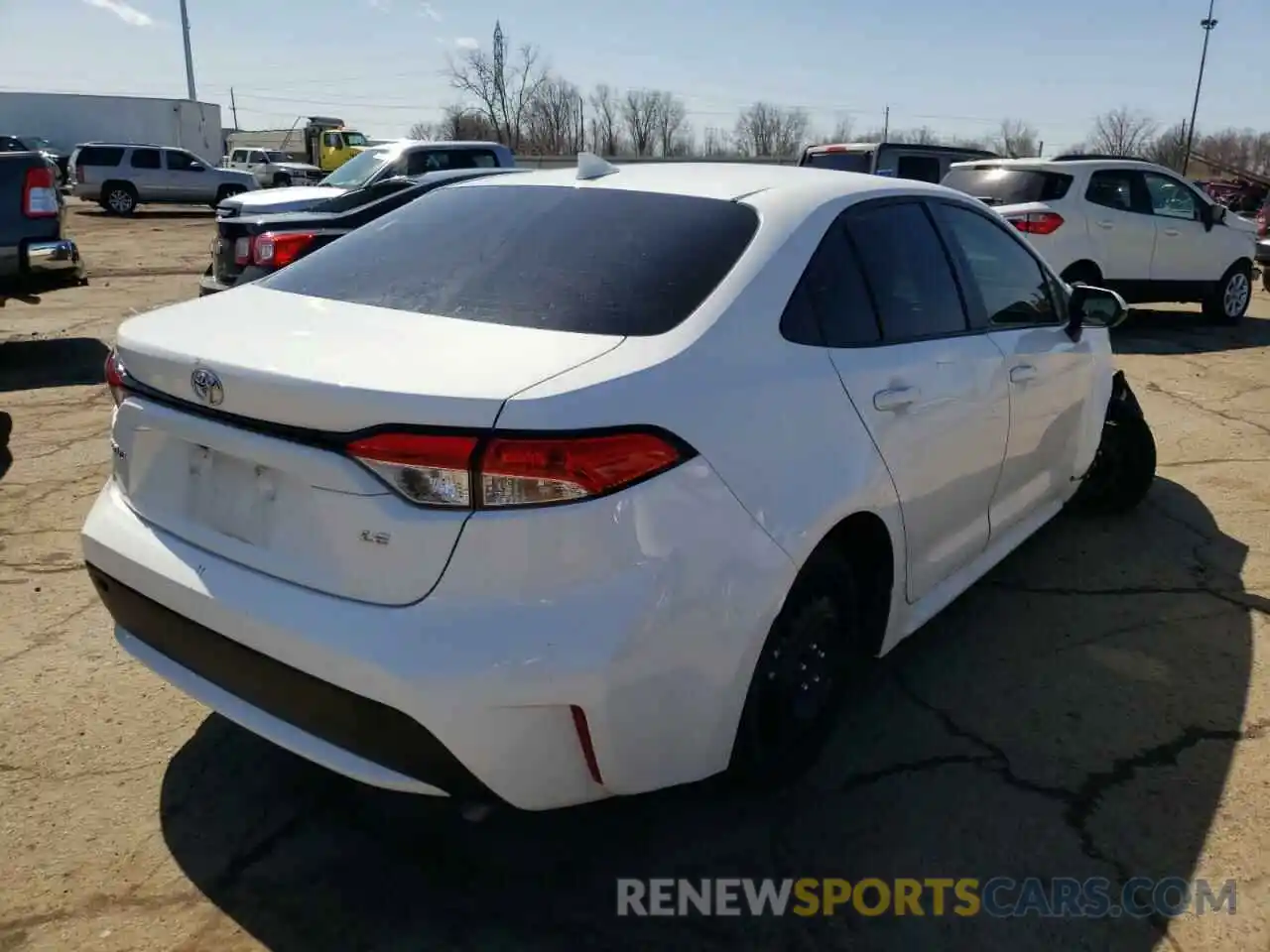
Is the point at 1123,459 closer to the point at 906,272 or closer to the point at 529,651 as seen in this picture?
the point at 906,272

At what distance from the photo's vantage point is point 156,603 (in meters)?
2.29

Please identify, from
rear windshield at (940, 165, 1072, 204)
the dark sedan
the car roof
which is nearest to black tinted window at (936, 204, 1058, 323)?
the car roof

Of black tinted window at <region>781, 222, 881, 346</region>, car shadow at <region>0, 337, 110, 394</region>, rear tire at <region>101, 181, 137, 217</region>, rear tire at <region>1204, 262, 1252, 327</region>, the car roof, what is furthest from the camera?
rear tire at <region>101, 181, 137, 217</region>

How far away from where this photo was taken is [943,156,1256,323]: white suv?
32.7ft

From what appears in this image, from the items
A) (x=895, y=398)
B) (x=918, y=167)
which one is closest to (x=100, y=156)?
(x=918, y=167)

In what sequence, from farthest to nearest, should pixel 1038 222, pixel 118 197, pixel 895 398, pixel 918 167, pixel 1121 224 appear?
pixel 118 197
pixel 918 167
pixel 1121 224
pixel 1038 222
pixel 895 398

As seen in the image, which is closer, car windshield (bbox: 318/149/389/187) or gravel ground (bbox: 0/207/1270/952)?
gravel ground (bbox: 0/207/1270/952)

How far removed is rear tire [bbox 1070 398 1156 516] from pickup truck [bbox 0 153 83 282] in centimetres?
759

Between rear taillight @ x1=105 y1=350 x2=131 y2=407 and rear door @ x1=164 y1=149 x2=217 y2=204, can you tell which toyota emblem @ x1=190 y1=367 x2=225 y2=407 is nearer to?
rear taillight @ x1=105 y1=350 x2=131 y2=407

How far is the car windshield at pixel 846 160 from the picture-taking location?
15.1 m

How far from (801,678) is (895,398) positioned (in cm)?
81

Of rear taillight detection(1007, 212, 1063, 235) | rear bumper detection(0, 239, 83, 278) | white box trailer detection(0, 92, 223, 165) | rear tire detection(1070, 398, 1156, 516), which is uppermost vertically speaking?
white box trailer detection(0, 92, 223, 165)

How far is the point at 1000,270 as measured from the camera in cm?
362

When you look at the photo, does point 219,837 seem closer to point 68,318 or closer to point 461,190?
point 461,190
